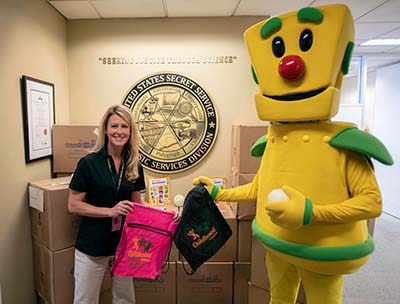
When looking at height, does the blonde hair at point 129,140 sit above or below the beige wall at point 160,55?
below

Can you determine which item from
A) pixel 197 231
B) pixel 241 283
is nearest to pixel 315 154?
pixel 197 231

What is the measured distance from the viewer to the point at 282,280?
1480 millimetres

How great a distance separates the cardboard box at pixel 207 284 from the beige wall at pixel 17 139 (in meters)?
1.09

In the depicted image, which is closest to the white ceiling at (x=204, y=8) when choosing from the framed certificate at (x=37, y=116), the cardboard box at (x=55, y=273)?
the framed certificate at (x=37, y=116)

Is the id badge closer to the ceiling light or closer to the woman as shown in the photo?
the woman

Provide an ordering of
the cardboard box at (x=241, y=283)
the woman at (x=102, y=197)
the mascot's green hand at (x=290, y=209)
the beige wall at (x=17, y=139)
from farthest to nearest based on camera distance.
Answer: the cardboard box at (x=241, y=283), the beige wall at (x=17, y=139), the woman at (x=102, y=197), the mascot's green hand at (x=290, y=209)

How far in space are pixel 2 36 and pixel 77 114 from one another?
104 cm

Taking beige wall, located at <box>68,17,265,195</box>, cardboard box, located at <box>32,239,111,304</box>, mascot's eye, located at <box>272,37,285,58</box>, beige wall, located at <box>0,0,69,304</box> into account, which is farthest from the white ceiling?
cardboard box, located at <box>32,239,111,304</box>

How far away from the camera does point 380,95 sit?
4875mm

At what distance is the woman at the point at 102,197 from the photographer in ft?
5.23

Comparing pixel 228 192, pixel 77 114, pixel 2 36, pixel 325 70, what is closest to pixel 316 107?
pixel 325 70

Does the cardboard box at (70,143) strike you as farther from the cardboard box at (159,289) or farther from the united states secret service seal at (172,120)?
the cardboard box at (159,289)

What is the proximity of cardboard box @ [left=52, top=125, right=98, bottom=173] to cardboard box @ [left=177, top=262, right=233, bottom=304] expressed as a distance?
1.17 m

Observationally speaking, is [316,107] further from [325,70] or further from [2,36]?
[2,36]
